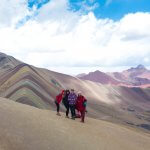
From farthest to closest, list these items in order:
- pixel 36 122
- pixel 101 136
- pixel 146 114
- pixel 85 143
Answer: pixel 146 114, pixel 101 136, pixel 36 122, pixel 85 143

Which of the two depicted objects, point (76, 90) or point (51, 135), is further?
point (76, 90)

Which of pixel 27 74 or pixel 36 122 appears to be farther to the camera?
pixel 27 74

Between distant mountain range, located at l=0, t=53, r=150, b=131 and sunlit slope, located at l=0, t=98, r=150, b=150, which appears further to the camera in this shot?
distant mountain range, located at l=0, t=53, r=150, b=131

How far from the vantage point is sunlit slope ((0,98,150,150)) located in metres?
14.9

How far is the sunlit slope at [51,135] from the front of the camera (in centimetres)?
1491

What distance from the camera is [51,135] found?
16.7m

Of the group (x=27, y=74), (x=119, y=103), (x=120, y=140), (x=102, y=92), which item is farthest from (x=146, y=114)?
(x=120, y=140)

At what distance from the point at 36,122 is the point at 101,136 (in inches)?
174

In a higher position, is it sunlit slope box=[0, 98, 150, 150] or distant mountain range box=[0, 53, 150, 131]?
distant mountain range box=[0, 53, 150, 131]

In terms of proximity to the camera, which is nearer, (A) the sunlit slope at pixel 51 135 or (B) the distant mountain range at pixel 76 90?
(A) the sunlit slope at pixel 51 135

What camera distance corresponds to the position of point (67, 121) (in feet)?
68.1

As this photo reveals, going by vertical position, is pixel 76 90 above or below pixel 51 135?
above

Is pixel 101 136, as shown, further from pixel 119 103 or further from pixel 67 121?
pixel 119 103

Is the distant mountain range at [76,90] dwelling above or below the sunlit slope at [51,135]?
above
